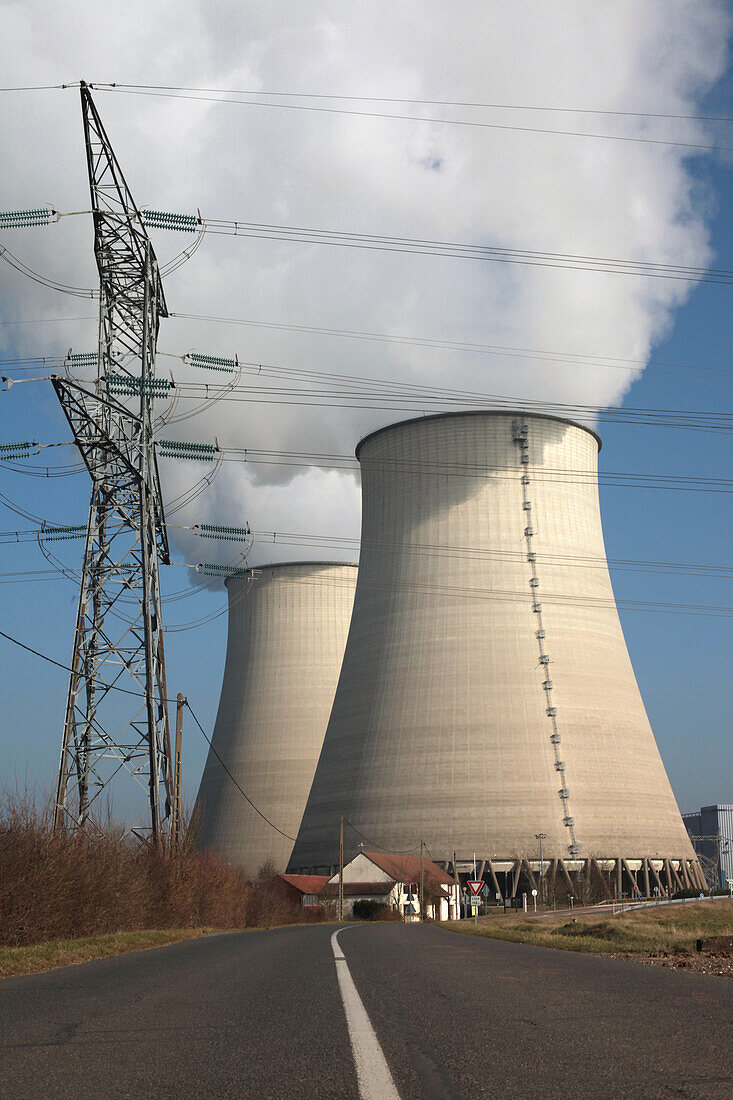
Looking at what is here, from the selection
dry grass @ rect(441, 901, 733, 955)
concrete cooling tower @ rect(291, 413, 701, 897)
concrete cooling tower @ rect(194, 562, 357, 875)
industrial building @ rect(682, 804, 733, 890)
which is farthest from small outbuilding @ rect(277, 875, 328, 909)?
industrial building @ rect(682, 804, 733, 890)

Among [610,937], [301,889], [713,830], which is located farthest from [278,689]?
[713,830]

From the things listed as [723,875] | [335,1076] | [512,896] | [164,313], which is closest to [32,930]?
[335,1076]

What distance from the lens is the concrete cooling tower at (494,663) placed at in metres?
30.6

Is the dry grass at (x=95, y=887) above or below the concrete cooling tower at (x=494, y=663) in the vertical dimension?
below

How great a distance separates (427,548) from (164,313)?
1187 cm

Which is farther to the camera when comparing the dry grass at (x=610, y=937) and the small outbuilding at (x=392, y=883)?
the small outbuilding at (x=392, y=883)

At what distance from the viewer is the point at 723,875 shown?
93.5 metres

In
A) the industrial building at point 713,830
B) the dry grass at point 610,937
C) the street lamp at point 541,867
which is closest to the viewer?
the dry grass at point 610,937

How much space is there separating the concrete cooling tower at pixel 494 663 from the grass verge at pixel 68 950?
57.9ft

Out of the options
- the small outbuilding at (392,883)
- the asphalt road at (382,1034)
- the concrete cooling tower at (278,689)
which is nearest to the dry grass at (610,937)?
the asphalt road at (382,1034)

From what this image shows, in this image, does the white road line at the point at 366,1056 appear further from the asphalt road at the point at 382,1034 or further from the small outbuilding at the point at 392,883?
the small outbuilding at the point at 392,883

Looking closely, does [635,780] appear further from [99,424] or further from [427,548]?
[99,424]

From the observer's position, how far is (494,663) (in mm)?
30641

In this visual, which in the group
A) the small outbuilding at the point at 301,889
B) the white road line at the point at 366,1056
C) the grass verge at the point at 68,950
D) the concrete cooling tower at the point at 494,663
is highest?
the concrete cooling tower at the point at 494,663
